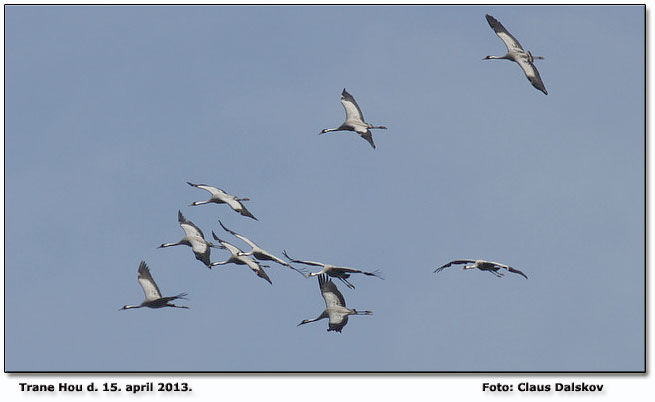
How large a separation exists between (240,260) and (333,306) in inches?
218

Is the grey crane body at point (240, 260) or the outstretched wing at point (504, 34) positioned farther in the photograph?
the grey crane body at point (240, 260)

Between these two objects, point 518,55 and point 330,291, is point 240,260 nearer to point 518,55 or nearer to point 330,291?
point 330,291

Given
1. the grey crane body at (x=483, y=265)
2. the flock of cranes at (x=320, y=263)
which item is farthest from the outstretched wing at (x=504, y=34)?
the grey crane body at (x=483, y=265)

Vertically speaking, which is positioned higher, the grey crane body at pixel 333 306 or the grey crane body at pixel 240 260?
the grey crane body at pixel 240 260

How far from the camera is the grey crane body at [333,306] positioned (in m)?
49.8

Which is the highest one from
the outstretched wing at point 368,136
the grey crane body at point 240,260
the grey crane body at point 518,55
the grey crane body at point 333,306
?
the grey crane body at point 518,55

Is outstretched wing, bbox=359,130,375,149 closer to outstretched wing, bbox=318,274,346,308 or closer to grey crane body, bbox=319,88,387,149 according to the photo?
grey crane body, bbox=319,88,387,149

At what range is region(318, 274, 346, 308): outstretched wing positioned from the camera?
1962 inches

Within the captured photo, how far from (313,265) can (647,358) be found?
11322mm

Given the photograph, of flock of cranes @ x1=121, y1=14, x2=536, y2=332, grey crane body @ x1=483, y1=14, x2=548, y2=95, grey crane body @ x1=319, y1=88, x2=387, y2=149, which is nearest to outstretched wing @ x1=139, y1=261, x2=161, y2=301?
flock of cranes @ x1=121, y1=14, x2=536, y2=332

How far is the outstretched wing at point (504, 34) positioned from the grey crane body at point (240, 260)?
11393 millimetres

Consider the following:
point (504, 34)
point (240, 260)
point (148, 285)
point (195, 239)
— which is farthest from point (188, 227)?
point (504, 34)

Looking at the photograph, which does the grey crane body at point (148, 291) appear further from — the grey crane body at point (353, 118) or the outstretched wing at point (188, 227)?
the grey crane body at point (353, 118)
